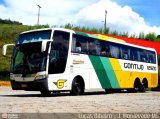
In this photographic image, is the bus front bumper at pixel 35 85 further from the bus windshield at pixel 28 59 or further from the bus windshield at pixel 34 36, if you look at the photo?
the bus windshield at pixel 34 36

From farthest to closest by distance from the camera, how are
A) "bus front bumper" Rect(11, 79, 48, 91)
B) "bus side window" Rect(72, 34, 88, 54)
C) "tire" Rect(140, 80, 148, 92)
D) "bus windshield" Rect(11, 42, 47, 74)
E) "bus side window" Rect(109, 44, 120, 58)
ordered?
"tire" Rect(140, 80, 148, 92) < "bus side window" Rect(109, 44, 120, 58) < "bus side window" Rect(72, 34, 88, 54) < "bus windshield" Rect(11, 42, 47, 74) < "bus front bumper" Rect(11, 79, 48, 91)

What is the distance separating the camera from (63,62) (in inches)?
764

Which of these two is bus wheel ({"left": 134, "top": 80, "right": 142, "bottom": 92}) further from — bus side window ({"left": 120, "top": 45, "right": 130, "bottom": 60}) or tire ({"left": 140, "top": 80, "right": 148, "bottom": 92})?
bus side window ({"left": 120, "top": 45, "right": 130, "bottom": 60})

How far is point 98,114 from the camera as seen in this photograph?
10.5 m

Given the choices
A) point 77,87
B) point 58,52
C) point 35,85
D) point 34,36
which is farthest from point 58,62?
point 77,87

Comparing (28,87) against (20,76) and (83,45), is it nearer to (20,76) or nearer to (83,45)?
(20,76)

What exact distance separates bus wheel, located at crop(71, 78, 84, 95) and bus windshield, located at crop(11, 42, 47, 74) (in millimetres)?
2273

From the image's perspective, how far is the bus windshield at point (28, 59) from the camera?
61.7ft

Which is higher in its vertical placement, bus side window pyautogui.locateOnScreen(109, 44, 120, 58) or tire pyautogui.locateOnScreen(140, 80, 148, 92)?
bus side window pyautogui.locateOnScreen(109, 44, 120, 58)

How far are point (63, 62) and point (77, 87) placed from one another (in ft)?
6.22

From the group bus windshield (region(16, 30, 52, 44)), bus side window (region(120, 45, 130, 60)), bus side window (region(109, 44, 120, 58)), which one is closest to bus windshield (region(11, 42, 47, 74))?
bus windshield (region(16, 30, 52, 44))

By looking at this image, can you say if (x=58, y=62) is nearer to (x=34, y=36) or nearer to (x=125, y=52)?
(x=34, y=36)

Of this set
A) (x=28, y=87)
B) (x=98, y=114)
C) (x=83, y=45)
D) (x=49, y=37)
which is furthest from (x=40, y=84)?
(x=98, y=114)

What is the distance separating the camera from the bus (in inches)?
741
